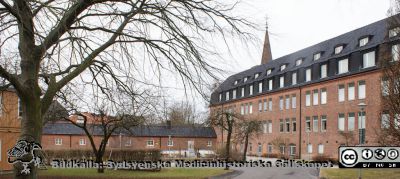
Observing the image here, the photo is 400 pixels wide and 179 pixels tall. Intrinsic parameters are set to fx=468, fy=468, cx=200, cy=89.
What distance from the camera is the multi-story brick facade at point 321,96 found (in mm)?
43719

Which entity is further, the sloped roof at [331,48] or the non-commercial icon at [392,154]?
the sloped roof at [331,48]

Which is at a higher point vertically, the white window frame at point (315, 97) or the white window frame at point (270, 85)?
the white window frame at point (270, 85)

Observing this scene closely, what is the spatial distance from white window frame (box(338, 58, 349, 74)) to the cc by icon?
42.6 meters

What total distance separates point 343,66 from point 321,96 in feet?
16.9

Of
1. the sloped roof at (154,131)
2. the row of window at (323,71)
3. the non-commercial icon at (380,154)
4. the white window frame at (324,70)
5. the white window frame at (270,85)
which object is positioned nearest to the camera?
the non-commercial icon at (380,154)

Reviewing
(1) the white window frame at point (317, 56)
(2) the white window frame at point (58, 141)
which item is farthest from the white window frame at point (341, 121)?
(2) the white window frame at point (58, 141)

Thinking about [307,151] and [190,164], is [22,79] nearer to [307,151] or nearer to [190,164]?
[190,164]

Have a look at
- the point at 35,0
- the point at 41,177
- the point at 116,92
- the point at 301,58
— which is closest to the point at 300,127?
the point at 301,58

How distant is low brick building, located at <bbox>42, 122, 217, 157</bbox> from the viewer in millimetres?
63644

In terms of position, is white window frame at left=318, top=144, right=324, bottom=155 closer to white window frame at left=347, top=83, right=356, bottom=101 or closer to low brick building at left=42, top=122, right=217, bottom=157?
white window frame at left=347, top=83, right=356, bottom=101

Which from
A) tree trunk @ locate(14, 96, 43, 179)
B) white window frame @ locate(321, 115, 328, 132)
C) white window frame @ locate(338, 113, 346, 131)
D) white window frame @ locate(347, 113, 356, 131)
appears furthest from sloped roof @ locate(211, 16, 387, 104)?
tree trunk @ locate(14, 96, 43, 179)

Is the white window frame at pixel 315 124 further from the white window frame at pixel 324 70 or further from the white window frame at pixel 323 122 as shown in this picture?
the white window frame at pixel 324 70

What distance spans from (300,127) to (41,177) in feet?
122

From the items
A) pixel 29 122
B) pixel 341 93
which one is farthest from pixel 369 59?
pixel 29 122
